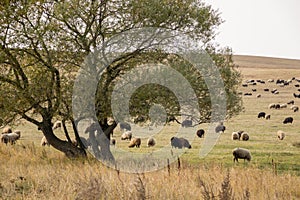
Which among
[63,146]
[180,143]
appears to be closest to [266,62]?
[180,143]

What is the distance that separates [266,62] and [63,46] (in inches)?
4670

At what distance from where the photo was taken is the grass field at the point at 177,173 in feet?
25.0

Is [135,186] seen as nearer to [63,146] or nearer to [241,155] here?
[63,146]

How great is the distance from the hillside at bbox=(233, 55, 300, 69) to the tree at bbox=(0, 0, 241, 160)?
342ft

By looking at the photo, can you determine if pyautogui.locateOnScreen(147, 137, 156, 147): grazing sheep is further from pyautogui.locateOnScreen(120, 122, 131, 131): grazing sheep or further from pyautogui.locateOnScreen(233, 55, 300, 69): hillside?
pyautogui.locateOnScreen(233, 55, 300, 69): hillside

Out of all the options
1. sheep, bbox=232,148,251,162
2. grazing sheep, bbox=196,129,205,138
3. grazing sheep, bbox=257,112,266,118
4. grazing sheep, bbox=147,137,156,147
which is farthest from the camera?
grazing sheep, bbox=257,112,266,118

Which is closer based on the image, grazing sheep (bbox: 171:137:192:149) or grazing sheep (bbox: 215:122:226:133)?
grazing sheep (bbox: 171:137:192:149)

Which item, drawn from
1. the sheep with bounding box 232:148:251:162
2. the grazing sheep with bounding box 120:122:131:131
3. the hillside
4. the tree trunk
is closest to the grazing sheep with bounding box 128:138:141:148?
the grazing sheep with bounding box 120:122:131:131

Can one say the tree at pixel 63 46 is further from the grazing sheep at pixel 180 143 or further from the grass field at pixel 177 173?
the grazing sheep at pixel 180 143

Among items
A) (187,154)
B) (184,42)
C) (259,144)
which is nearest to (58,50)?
(184,42)

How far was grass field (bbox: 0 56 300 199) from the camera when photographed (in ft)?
25.0

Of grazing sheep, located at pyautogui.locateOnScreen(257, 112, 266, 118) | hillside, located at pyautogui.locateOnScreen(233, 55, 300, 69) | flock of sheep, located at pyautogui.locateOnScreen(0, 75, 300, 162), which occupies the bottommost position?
flock of sheep, located at pyautogui.locateOnScreen(0, 75, 300, 162)

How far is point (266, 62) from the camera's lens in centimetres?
12744

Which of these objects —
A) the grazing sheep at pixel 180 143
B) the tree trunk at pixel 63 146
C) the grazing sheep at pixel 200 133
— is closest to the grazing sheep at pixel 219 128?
the grazing sheep at pixel 200 133
